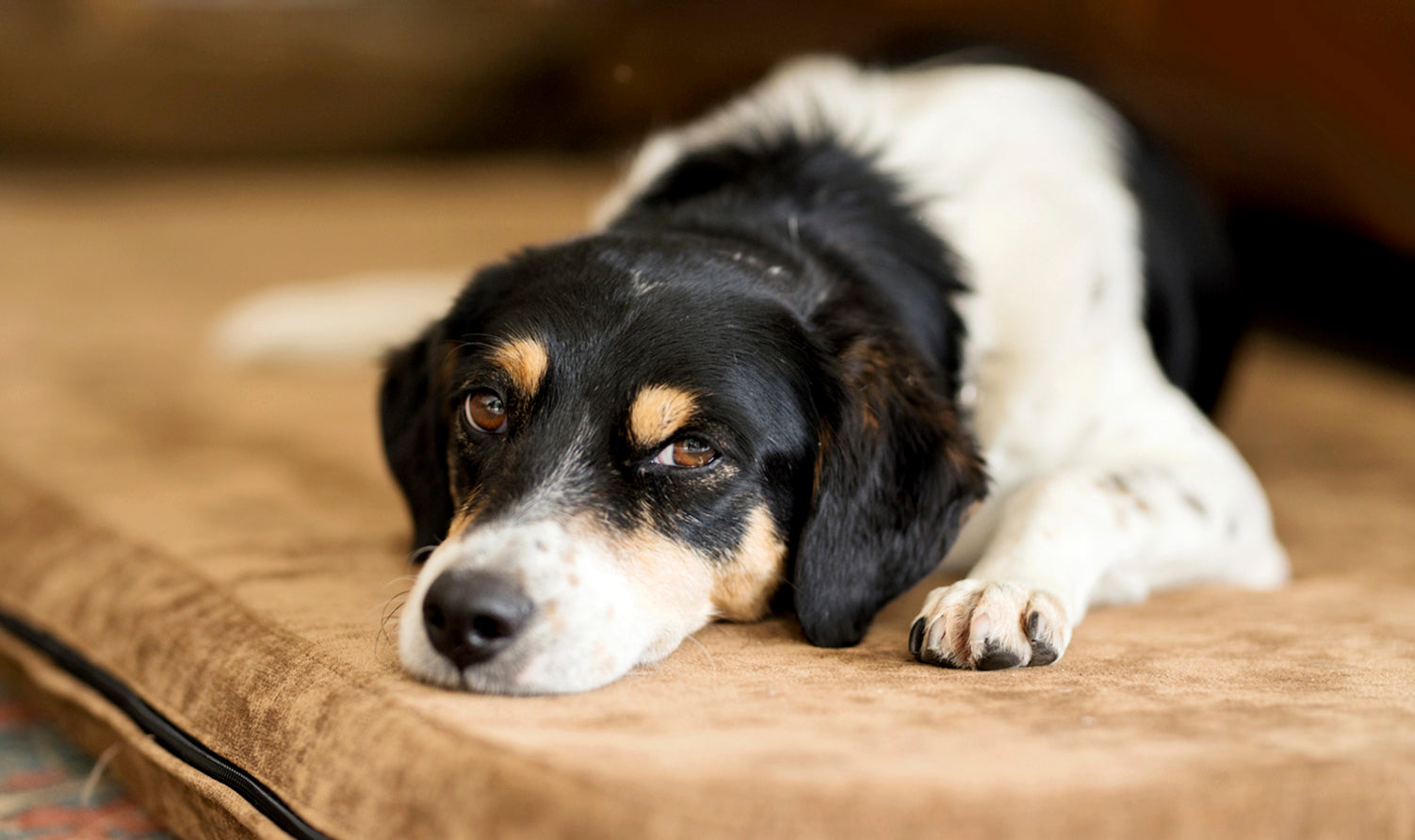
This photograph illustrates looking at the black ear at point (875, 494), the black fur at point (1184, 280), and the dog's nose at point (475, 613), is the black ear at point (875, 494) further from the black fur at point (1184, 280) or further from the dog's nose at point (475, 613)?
the black fur at point (1184, 280)

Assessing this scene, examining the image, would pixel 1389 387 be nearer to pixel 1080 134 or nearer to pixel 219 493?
pixel 1080 134

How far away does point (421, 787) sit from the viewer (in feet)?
5.26

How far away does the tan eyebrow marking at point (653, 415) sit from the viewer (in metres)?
2.02

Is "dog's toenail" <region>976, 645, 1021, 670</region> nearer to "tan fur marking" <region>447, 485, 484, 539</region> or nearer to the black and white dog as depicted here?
the black and white dog

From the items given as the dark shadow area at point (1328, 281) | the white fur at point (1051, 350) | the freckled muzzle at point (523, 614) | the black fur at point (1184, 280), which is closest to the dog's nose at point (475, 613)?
the freckled muzzle at point (523, 614)

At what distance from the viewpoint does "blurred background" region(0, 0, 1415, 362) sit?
3777 millimetres

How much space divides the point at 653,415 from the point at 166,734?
2.73 feet

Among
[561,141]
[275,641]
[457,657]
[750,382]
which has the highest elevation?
→ [750,382]

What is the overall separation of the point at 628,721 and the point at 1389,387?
3.19m

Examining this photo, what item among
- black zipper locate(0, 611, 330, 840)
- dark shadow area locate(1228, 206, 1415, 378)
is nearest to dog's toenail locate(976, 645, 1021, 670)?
black zipper locate(0, 611, 330, 840)

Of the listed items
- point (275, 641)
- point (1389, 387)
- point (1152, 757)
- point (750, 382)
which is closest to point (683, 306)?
point (750, 382)

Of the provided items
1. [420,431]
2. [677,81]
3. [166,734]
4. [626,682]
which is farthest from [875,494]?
[677,81]

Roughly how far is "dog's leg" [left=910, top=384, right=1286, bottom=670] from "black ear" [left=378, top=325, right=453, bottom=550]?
84cm

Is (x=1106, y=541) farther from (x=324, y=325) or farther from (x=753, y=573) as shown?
(x=324, y=325)
